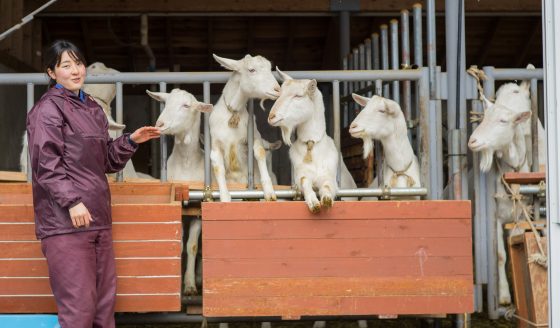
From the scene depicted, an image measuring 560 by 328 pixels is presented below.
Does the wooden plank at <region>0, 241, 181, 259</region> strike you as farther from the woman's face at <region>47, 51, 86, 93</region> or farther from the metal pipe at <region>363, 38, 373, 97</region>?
the metal pipe at <region>363, 38, 373, 97</region>

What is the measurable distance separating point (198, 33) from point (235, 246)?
8.12 meters

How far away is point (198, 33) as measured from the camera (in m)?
11.7

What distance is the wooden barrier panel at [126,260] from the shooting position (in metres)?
3.92

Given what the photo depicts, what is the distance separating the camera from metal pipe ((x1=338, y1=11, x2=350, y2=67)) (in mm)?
9766

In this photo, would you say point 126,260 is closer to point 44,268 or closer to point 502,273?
point 44,268

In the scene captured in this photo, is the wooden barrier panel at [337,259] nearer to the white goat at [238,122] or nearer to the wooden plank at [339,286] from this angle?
the wooden plank at [339,286]

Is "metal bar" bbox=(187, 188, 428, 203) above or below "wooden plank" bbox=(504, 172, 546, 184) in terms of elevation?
below

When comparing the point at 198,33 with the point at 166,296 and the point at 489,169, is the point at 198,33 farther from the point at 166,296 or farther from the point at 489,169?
the point at 166,296

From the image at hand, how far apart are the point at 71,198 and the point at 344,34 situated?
706cm

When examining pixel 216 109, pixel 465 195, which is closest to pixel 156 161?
pixel 216 109

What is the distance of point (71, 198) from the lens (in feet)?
10.6

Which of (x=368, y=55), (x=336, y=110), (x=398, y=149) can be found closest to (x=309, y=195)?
(x=336, y=110)

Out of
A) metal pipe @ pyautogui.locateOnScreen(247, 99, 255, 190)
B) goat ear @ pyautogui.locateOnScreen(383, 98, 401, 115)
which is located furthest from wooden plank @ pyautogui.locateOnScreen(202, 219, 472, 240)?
goat ear @ pyautogui.locateOnScreen(383, 98, 401, 115)

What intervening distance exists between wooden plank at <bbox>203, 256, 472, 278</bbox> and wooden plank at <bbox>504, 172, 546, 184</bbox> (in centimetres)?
64
